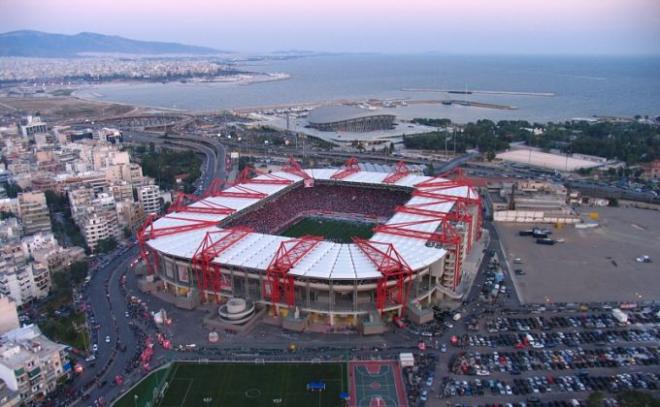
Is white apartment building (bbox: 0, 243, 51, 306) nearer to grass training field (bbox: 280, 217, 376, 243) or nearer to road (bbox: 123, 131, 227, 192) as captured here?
grass training field (bbox: 280, 217, 376, 243)

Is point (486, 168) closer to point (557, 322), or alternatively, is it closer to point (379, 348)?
point (557, 322)

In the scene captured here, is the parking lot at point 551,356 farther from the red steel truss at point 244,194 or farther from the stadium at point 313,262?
the red steel truss at point 244,194

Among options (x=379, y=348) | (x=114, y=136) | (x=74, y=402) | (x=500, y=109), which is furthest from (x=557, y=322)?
(x=500, y=109)

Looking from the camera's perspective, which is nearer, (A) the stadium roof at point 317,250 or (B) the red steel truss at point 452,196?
(A) the stadium roof at point 317,250

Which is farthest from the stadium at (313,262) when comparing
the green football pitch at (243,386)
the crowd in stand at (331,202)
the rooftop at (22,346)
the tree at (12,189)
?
the tree at (12,189)

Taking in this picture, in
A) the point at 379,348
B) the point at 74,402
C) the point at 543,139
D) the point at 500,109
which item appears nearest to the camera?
the point at 74,402

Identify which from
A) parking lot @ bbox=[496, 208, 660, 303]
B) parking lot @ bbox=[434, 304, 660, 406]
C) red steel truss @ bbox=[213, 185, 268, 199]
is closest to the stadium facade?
red steel truss @ bbox=[213, 185, 268, 199]
